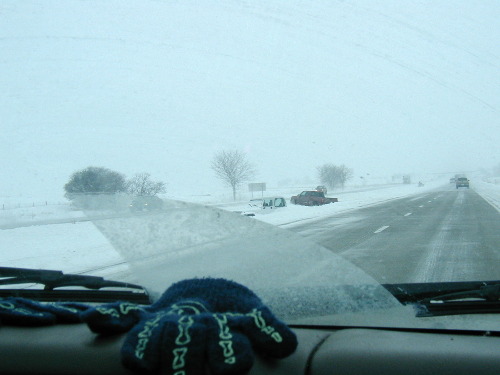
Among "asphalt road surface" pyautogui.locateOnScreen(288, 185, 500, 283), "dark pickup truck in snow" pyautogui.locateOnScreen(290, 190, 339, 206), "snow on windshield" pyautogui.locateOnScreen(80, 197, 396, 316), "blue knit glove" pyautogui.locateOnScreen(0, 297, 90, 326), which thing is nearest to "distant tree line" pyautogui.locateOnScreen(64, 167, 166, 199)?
"snow on windshield" pyautogui.locateOnScreen(80, 197, 396, 316)

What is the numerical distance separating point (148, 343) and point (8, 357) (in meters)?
0.81

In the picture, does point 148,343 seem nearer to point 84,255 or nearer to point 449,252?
point 449,252

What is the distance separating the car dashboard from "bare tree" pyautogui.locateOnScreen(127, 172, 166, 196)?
15.4 ft

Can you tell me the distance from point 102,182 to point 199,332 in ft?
26.9

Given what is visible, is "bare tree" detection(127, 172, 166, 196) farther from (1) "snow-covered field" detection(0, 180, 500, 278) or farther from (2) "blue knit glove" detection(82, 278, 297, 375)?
(2) "blue knit glove" detection(82, 278, 297, 375)

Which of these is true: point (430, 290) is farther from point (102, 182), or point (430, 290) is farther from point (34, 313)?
point (102, 182)

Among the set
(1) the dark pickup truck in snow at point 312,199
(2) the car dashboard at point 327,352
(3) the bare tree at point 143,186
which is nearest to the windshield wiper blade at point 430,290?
(2) the car dashboard at point 327,352

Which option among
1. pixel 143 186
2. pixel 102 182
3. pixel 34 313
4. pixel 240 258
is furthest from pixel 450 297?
pixel 102 182

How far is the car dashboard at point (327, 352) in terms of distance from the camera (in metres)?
1.87

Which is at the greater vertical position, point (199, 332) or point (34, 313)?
point (199, 332)

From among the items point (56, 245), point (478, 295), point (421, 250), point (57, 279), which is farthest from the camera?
point (56, 245)

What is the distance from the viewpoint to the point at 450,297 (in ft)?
9.41

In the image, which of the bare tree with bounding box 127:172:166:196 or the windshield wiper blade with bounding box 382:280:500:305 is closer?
the windshield wiper blade with bounding box 382:280:500:305

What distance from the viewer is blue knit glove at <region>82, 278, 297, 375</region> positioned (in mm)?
1695
